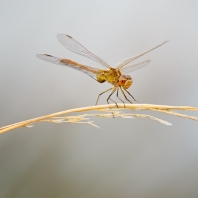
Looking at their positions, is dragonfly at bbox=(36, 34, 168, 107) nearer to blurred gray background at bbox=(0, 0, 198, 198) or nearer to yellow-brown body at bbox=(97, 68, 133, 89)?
yellow-brown body at bbox=(97, 68, 133, 89)

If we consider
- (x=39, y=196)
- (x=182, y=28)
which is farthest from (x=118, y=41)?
(x=39, y=196)

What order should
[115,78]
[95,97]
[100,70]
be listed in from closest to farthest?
1. [115,78]
2. [100,70]
3. [95,97]

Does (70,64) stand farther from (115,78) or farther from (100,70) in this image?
(115,78)

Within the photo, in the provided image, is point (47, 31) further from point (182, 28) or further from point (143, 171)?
point (143, 171)

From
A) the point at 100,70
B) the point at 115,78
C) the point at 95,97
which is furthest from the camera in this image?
the point at 95,97

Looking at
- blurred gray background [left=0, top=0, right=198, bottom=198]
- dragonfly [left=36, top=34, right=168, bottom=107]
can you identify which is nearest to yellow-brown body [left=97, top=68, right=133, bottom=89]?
dragonfly [left=36, top=34, right=168, bottom=107]

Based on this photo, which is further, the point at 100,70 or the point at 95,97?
the point at 95,97

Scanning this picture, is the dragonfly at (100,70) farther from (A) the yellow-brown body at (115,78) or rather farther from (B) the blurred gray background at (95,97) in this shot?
(B) the blurred gray background at (95,97)

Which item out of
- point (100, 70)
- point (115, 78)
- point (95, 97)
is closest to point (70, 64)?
point (100, 70)
